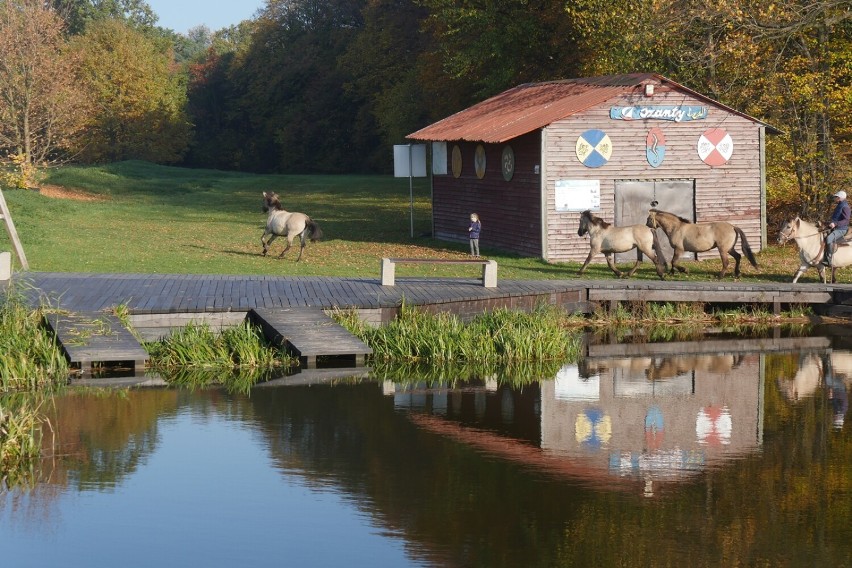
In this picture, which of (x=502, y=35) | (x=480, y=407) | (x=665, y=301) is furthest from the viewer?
(x=502, y=35)

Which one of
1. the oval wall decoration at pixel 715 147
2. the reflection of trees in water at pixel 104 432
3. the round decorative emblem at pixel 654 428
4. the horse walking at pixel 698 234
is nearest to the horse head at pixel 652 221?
the horse walking at pixel 698 234

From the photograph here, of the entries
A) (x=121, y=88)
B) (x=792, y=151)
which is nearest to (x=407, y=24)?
(x=121, y=88)

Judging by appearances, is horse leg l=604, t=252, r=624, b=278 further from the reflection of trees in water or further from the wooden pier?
the reflection of trees in water

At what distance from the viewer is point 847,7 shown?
31.1m

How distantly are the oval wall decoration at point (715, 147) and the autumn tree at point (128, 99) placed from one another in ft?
174

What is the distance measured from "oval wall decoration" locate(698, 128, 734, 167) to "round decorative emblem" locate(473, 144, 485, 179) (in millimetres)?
5761

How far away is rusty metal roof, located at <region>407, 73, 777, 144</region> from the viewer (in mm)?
28453

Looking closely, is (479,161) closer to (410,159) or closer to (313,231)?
(410,159)

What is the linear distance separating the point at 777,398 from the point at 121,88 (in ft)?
220

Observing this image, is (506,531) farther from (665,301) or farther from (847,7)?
(847,7)

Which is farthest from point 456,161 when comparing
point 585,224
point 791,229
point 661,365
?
point 661,365

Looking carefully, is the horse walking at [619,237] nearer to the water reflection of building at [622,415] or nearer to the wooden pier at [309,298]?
the wooden pier at [309,298]

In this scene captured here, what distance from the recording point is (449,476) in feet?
38.9

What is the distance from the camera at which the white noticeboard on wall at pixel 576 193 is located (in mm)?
28531
